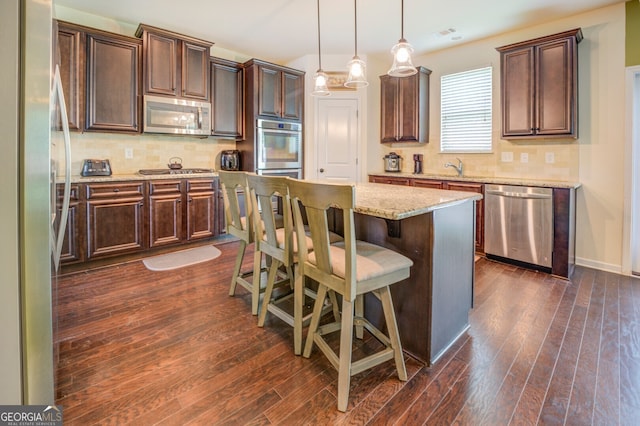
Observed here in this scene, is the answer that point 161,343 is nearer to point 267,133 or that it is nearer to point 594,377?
point 594,377

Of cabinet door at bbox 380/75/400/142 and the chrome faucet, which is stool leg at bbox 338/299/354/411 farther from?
cabinet door at bbox 380/75/400/142

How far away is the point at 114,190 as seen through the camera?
137 inches

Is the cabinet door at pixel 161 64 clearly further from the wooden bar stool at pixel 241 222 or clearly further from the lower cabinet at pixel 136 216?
the wooden bar stool at pixel 241 222

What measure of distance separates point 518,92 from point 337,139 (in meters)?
2.42

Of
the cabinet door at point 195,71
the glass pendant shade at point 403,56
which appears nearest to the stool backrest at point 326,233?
the glass pendant shade at point 403,56

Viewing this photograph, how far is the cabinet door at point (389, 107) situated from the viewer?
4.82 m

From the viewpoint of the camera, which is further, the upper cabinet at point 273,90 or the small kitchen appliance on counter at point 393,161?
the small kitchen appliance on counter at point 393,161

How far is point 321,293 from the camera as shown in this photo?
1.77 metres

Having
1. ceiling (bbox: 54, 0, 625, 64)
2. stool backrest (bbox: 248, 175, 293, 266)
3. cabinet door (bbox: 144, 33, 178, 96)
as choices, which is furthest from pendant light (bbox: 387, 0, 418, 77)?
cabinet door (bbox: 144, 33, 178, 96)

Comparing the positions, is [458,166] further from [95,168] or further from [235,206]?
[95,168]

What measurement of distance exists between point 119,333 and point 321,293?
1436mm

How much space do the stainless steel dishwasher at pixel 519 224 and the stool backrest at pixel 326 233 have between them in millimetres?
2597

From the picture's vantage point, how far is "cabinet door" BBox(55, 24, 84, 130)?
3256 millimetres

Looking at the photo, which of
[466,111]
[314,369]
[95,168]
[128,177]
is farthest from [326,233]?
[466,111]
